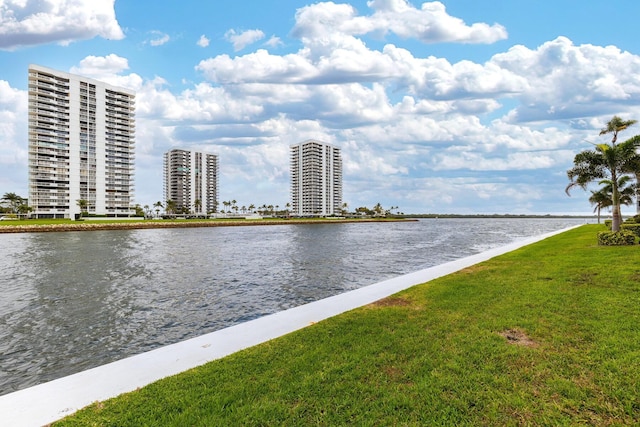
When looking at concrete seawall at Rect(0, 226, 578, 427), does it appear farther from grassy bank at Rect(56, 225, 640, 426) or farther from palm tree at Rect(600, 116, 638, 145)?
palm tree at Rect(600, 116, 638, 145)

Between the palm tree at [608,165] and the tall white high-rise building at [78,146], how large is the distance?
130 meters

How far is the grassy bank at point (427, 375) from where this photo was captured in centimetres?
439

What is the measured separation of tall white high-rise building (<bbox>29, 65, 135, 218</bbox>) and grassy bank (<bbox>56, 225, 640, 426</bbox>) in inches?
5154

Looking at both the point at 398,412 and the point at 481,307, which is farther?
the point at 481,307

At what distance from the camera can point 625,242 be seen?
20156 millimetres

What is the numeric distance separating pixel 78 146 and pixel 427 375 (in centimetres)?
14295

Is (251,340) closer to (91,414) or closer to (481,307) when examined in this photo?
(91,414)

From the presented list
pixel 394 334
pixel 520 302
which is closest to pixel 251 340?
pixel 394 334

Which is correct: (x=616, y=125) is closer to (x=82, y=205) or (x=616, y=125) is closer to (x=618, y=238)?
(x=618, y=238)

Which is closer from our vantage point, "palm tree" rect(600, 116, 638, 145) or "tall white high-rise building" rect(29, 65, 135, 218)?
"palm tree" rect(600, 116, 638, 145)

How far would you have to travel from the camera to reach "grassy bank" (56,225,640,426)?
173 inches

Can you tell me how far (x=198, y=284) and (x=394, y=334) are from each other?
13.3 metres

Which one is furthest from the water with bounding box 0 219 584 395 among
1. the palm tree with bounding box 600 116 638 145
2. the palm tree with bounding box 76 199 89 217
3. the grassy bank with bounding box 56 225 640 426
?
the palm tree with bounding box 76 199 89 217

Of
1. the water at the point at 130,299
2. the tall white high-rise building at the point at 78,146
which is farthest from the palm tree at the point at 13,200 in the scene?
the water at the point at 130,299
